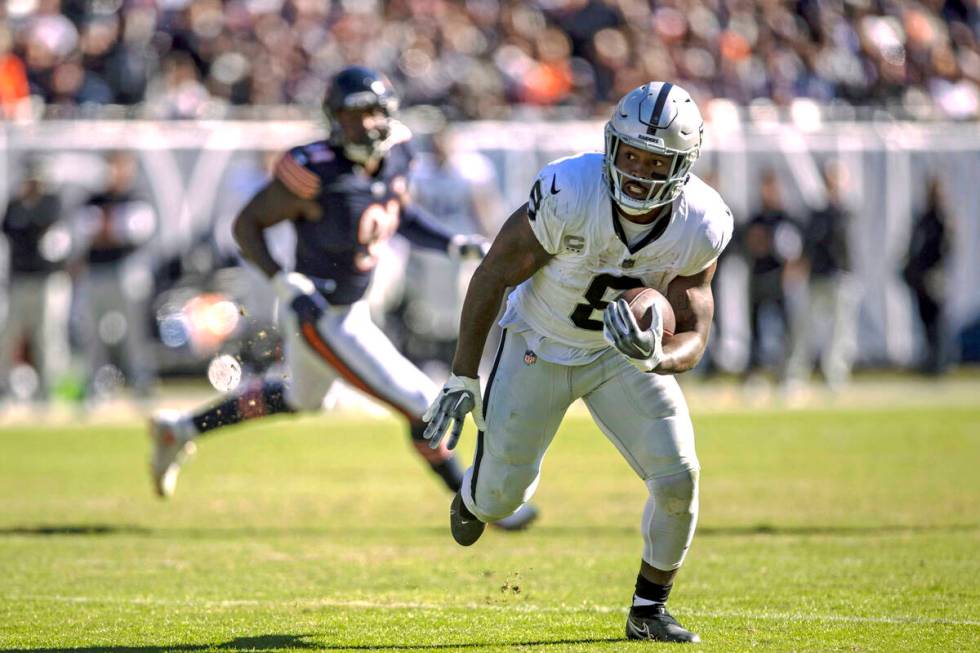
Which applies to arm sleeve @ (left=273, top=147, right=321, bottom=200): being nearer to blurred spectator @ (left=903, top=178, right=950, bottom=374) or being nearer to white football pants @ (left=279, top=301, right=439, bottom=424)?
white football pants @ (left=279, top=301, right=439, bottom=424)

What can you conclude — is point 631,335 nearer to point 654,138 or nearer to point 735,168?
point 654,138

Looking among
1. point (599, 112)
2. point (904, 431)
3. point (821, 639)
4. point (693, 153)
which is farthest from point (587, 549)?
point (599, 112)

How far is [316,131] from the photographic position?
15.3 metres

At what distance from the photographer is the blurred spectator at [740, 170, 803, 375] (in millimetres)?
14695

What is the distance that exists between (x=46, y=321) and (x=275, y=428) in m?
2.24

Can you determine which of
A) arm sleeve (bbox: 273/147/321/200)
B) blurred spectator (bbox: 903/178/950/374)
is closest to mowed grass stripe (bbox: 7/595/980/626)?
arm sleeve (bbox: 273/147/321/200)

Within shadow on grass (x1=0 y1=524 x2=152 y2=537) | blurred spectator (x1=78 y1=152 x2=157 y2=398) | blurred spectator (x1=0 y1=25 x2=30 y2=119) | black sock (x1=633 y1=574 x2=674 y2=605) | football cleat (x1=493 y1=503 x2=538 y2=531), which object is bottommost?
blurred spectator (x1=78 y1=152 x2=157 y2=398)

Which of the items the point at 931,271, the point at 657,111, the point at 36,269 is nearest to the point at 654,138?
the point at 657,111

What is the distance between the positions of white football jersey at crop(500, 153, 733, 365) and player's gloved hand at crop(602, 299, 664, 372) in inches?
15.8

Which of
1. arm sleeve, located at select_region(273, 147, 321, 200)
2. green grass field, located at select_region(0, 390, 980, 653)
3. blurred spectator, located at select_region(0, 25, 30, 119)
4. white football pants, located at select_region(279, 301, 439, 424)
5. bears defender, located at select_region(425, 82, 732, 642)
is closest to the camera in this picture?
bears defender, located at select_region(425, 82, 732, 642)

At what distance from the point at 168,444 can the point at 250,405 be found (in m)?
0.60

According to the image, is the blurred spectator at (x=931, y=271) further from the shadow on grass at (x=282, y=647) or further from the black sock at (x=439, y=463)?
the shadow on grass at (x=282, y=647)

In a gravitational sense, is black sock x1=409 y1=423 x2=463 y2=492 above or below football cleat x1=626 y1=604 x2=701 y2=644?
below

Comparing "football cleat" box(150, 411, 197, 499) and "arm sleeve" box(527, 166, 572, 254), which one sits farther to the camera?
"football cleat" box(150, 411, 197, 499)
